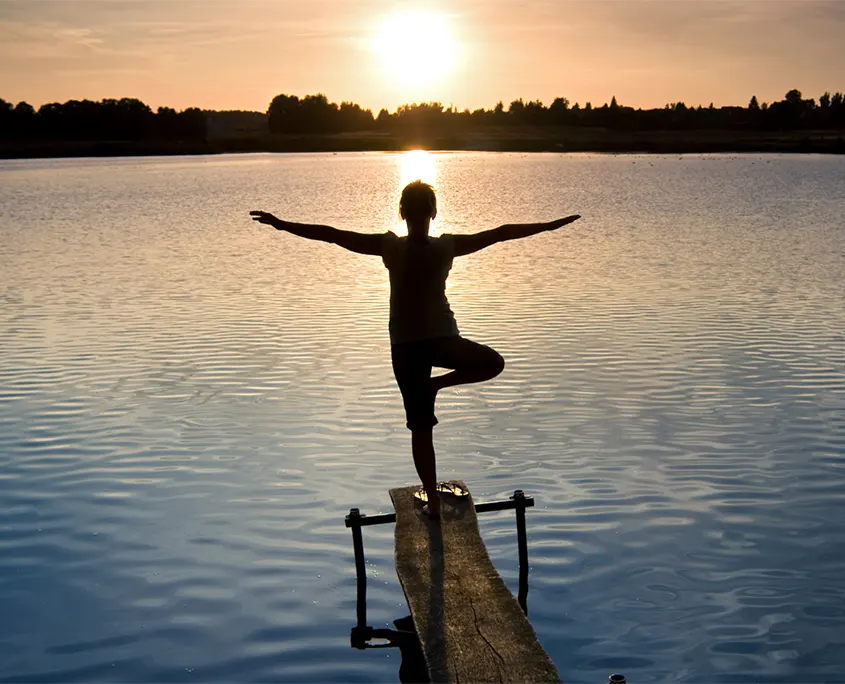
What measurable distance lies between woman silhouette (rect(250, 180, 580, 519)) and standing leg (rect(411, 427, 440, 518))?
1 centimetres

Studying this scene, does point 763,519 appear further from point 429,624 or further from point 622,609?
point 429,624

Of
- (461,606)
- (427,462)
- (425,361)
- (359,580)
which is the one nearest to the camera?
(461,606)

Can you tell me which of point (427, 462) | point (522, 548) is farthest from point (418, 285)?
point (522, 548)

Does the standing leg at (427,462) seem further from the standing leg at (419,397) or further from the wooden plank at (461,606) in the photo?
the wooden plank at (461,606)

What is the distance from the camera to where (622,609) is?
28.0 feet

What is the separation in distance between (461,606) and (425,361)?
6.39 ft

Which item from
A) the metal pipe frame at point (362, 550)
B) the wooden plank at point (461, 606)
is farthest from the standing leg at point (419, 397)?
the metal pipe frame at point (362, 550)

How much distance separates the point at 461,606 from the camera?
6.96 metres

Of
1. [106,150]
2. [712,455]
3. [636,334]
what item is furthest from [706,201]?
[106,150]

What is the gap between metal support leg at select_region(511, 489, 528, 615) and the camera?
8778 millimetres

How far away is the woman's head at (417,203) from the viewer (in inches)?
303

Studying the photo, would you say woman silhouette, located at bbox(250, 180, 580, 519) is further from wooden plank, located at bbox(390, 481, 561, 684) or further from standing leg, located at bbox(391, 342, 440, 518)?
wooden plank, located at bbox(390, 481, 561, 684)

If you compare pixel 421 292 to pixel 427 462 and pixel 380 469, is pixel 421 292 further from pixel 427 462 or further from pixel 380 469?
pixel 380 469

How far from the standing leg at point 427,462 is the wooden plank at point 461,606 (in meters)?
0.15
